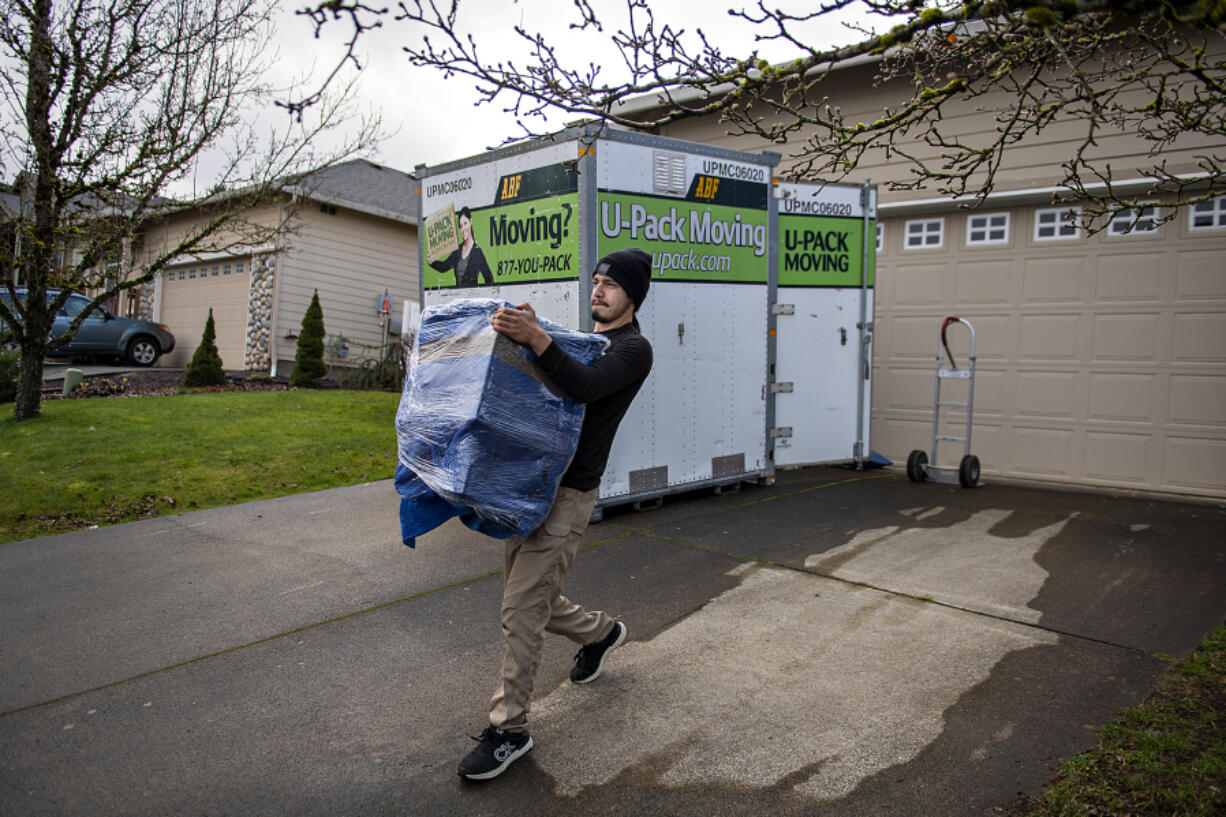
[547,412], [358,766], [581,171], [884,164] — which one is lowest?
[358,766]

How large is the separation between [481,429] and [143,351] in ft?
55.8

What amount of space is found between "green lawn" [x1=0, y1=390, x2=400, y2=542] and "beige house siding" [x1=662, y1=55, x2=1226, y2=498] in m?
5.20

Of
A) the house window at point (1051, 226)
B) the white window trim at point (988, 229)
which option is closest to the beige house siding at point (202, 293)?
the white window trim at point (988, 229)

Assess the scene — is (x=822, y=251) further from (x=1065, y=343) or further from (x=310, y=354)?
(x=310, y=354)

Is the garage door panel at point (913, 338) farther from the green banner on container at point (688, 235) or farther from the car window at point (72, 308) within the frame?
the car window at point (72, 308)

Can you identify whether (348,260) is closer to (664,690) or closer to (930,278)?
(930,278)

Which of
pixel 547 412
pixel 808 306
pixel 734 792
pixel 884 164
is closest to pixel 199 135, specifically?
pixel 808 306

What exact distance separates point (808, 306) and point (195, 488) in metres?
Result: 5.87

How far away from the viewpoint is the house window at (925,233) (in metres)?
9.20

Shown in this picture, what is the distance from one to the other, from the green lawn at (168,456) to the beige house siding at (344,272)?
5.13m

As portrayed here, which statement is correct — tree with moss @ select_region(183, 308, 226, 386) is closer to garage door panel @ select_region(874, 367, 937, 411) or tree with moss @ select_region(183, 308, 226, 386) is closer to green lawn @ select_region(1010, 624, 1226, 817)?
garage door panel @ select_region(874, 367, 937, 411)

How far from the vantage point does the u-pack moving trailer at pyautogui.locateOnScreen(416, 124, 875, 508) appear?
238 inches

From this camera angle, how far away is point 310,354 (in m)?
14.9

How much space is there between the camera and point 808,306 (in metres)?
8.16
